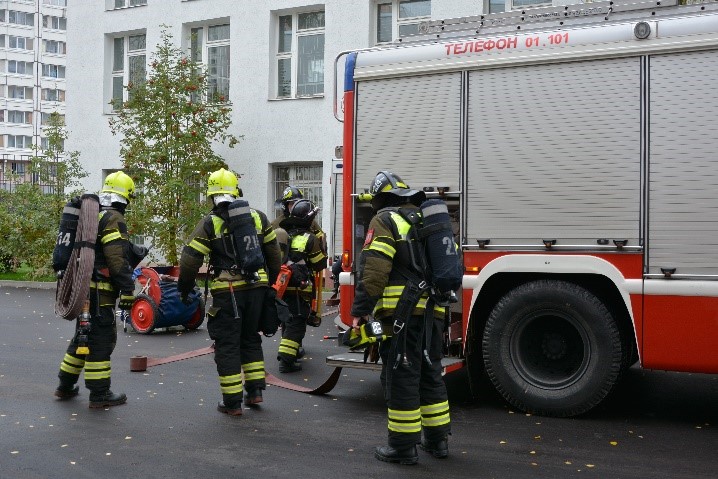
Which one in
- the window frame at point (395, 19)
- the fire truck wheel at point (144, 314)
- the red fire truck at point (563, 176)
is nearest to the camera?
the red fire truck at point (563, 176)

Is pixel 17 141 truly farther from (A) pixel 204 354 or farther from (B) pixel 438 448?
(B) pixel 438 448

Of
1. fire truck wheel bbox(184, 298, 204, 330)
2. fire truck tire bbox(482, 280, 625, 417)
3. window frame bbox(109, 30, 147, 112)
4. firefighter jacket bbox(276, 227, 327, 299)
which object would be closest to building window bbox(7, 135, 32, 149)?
window frame bbox(109, 30, 147, 112)

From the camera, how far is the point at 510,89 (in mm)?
7824

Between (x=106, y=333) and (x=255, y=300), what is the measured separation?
1.34 meters

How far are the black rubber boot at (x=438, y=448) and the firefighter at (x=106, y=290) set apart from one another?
3.07 m

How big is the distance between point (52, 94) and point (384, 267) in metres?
96.2

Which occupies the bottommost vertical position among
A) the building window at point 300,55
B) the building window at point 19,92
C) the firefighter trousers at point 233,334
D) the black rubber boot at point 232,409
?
the black rubber boot at point 232,409

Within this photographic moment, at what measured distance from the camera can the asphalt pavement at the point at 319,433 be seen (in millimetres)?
6152

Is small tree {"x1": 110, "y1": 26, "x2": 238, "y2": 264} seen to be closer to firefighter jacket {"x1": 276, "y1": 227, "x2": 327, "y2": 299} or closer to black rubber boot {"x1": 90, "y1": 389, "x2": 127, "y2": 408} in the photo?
firefighter jacket {"x1": 276, "y1": 227, "x2": 327, "y2": 299}

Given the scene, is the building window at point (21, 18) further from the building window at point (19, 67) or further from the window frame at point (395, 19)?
the window frame at point (395, 19)

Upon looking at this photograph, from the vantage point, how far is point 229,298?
25.7 feet

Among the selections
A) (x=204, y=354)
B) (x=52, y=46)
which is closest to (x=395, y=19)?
(x=204, y=354)

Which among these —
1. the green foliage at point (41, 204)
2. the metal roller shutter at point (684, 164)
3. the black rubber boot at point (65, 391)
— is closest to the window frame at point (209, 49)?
the green foliage at point (41, 204)

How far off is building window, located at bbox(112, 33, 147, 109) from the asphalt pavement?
16229 millimetres
